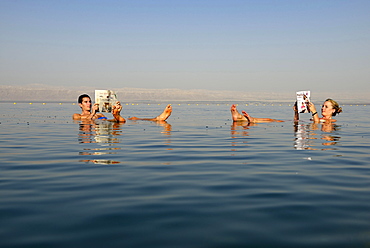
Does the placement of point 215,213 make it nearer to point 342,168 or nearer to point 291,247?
point 291,247

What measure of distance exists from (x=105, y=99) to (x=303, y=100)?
9.46 metres

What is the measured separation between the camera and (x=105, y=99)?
64.1ft

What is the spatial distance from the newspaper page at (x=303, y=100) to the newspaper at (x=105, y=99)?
345 inches

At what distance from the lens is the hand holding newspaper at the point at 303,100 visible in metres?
18.7

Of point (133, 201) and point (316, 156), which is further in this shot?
point (316, 156)

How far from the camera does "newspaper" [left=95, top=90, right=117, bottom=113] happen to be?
19422 millimetres

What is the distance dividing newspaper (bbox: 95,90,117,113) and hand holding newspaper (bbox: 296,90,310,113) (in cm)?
875

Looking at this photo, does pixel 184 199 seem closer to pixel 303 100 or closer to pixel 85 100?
pixel 303 100

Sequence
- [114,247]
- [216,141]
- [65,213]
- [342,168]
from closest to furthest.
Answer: [114,247] < [65,213] < [342,168] < [216,141]

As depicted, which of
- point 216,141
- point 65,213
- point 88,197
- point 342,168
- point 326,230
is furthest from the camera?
point 216,141

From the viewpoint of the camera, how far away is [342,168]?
772cm

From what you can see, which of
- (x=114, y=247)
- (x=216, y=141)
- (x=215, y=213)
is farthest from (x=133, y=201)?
(x=216, y=141)

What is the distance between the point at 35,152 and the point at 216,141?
5.33 meters

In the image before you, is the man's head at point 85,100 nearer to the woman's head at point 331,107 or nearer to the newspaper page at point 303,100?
the newspaper page at point 303,100
